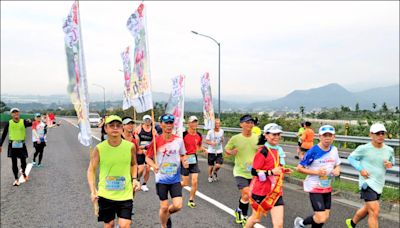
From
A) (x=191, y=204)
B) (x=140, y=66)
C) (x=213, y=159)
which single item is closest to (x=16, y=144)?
(x=213, y=159)

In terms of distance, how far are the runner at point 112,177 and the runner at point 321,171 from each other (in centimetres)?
254

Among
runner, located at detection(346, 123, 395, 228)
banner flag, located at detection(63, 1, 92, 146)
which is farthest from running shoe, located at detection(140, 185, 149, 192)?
runner, located at detection(346, 123, 395, 228)

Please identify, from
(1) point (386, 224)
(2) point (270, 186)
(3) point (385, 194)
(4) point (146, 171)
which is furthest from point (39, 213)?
(3) point (385, 194)

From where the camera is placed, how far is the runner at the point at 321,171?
208 inches

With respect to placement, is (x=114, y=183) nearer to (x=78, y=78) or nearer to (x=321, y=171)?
(x=78, y=78)

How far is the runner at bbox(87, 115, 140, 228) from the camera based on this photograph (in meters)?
4.45

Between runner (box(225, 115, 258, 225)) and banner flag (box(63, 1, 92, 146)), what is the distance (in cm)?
240

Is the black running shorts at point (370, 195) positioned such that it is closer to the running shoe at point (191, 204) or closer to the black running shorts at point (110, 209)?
the running shoe at point (191, 204)

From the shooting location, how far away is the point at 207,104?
9.60 metres

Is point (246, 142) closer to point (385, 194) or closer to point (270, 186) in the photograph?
point (270, 186)

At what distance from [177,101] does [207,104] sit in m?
1.66

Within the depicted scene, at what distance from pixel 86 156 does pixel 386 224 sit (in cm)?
1312

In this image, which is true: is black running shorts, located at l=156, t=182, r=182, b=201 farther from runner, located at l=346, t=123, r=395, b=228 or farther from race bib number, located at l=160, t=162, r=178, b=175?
runner, located at l=346, t=123, r=395, b=228

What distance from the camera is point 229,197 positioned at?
8266 millimetres
